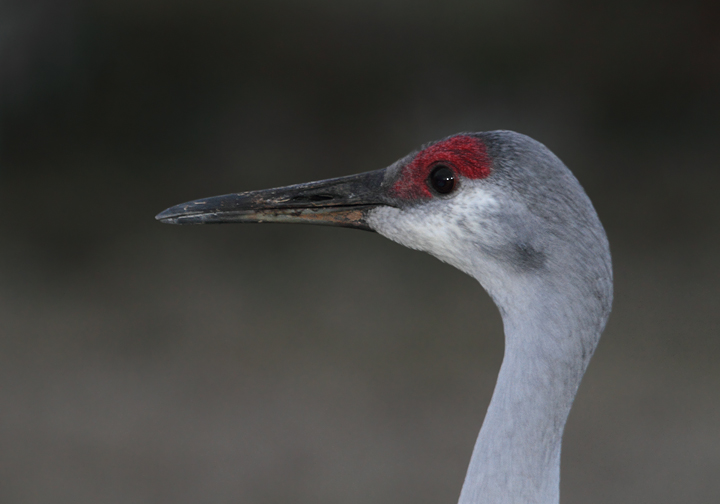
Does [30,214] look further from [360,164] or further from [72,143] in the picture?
[360,164]

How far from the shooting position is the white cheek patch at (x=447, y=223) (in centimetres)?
132

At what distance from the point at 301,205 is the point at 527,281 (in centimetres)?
58

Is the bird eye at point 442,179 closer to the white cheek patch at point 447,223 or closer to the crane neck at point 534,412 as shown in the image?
the white cheek patch at point 447,223

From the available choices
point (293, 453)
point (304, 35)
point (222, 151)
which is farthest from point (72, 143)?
point (293, 453)

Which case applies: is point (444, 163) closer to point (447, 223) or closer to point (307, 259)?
point (447, 223)

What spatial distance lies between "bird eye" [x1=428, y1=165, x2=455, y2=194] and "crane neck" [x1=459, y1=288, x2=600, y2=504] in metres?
0.32

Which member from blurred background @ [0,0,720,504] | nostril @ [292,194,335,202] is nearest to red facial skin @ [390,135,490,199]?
nostril @ [292,194,335,202]

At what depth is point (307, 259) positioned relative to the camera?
18.9 feet

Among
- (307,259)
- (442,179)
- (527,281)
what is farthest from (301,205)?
(307,259)

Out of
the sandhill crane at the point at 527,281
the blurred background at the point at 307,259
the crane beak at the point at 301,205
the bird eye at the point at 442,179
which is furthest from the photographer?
the blurred background at the point at 307,259

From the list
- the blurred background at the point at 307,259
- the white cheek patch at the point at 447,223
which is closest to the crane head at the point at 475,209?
the white cheek patch at the point at 447,223

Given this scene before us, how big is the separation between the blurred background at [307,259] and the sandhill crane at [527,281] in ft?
8.60

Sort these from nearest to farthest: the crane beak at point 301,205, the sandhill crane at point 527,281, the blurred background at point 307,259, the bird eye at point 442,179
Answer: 1. the sandhill crane at point 527,281
2. the bird eye at point 442,179
3. the crane beak at point 301,205
4. the blurred background at point 307,259

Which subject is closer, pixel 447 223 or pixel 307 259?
pixel 447 223
